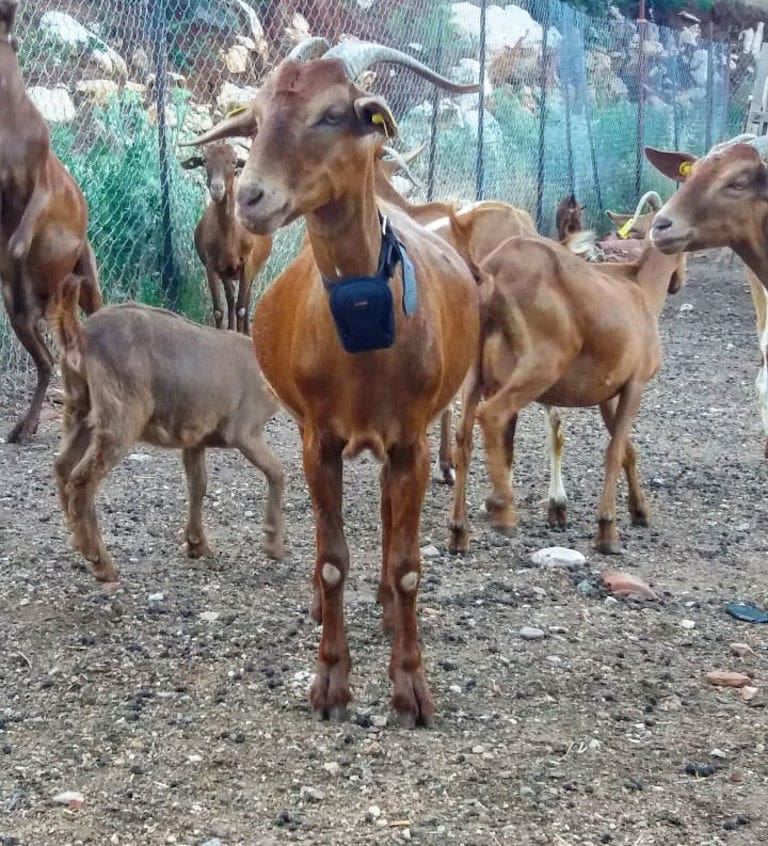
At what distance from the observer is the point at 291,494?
6477 mm

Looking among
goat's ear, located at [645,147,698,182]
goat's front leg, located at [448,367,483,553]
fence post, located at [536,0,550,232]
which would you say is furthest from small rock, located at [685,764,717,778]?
fence post, located at [536,0,550,232]

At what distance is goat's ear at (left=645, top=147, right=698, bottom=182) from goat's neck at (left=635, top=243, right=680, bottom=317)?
0.40 metres

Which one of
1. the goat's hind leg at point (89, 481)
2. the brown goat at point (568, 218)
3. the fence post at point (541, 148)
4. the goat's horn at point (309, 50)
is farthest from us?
the fence post at point (541, 148)

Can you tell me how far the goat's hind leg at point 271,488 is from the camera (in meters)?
5.20

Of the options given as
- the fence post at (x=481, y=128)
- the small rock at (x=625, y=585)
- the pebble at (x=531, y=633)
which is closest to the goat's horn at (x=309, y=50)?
→ the pebble at (x=531, y=633)

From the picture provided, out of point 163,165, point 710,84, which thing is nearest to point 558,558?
point 163,165

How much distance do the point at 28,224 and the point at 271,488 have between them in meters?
2.47

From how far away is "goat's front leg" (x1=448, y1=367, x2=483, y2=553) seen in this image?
18.5 ft

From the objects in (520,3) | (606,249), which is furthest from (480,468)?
(520,3)

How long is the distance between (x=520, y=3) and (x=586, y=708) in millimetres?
13457

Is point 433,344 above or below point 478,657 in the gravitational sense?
above

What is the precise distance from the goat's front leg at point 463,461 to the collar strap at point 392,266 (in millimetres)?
2094

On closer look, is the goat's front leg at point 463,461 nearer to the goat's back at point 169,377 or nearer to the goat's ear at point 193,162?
the goat's back at point 169,377

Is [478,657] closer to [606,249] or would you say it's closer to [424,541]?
[424,541]
